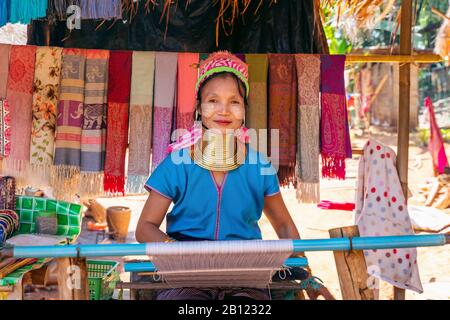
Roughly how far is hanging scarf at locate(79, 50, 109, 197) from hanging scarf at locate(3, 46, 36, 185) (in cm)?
36

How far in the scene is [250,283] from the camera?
2334 mm

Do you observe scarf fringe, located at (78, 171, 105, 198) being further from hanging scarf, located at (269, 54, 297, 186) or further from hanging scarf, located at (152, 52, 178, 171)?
hanging scarf, located at (269, 54, 297, 186)

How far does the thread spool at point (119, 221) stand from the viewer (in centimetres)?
723

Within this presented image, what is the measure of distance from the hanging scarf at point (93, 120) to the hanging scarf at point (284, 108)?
113cm

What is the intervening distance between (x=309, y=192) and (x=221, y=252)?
81.0 inches

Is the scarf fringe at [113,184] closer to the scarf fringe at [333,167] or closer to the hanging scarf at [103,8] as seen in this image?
the hanging scarf at [103,8]

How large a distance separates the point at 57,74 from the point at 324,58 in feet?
5.84

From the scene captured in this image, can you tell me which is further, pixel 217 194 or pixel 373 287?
pixel 217 194

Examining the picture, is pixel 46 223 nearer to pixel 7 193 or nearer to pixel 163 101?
pixel 7 193

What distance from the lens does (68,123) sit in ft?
12.8

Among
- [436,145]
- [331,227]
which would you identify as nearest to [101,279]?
[331,227]

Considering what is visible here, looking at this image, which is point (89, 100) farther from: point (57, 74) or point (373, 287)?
point (373, 287)

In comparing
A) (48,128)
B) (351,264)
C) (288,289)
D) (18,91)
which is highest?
(18,91)
